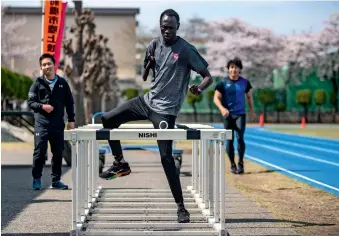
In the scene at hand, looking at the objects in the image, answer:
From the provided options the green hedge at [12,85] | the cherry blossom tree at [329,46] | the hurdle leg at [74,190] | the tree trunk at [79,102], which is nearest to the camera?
the hurdle leg at [74,190]

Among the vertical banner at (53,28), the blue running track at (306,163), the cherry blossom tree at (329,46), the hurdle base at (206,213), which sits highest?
the cherry blossom tree at (329,46)

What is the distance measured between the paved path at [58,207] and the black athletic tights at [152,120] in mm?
648

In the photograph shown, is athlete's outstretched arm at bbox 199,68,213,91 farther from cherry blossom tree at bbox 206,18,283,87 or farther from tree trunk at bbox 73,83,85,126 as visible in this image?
cherry blossom tree at bbox 206,18,283,87

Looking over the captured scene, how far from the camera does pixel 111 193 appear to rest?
30.4 feet

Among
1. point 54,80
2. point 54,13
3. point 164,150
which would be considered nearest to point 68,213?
point 164,150

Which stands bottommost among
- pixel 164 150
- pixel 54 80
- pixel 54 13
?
pixel 164 150

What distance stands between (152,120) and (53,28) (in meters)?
12.2

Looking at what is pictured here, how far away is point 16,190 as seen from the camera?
408 inches

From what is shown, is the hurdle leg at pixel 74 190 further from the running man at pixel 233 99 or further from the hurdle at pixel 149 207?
the running man at pixel 233 99

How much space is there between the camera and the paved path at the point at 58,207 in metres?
6.84

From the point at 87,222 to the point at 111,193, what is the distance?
7.86 ft

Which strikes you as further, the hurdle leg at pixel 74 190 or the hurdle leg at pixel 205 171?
the hurdle leg at pixel 205 171

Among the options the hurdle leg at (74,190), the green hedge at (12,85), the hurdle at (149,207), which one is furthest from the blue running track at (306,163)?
the green hedge at (12,85)

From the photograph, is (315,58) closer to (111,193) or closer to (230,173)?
(230,173)
